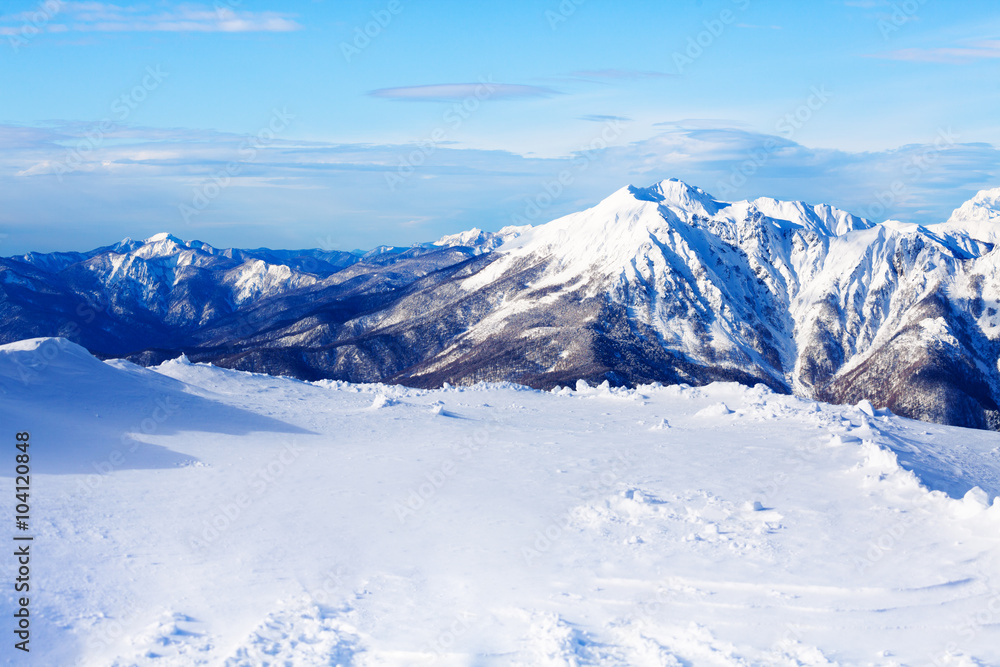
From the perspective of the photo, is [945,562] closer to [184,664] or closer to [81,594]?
[184,664]

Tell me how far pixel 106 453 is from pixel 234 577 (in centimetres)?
1270

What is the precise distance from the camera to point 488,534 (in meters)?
22.6

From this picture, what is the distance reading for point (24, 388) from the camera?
32.0 m

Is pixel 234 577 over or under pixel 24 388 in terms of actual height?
under

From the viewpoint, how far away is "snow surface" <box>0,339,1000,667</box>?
54.4ft

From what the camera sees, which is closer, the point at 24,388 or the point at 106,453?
the point at 106,453

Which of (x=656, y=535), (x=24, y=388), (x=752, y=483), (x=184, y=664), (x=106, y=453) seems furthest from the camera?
(x=24, y=388)

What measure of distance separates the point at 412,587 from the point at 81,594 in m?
8.46

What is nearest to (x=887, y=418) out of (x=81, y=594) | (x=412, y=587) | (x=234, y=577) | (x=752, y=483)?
(x=752, y=483)

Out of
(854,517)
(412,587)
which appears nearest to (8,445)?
(412,587)

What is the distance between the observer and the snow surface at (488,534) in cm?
1658

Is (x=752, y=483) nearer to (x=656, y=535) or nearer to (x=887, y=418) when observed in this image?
(x=656, y=535)

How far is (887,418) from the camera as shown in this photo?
36.0 metres

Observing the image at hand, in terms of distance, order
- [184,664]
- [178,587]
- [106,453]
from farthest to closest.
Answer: [106,453]
[178,587]
[184,664]
